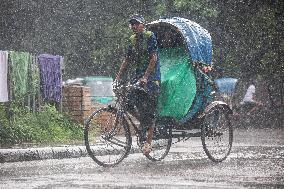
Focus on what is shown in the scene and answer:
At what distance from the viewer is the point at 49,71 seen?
50.1 ft

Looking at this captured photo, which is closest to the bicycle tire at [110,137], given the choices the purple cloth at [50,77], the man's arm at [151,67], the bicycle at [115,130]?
the bicycle at [115,130]

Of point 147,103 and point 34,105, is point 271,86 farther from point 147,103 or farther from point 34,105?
point 147,103

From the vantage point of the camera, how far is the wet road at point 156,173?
6.85 meters

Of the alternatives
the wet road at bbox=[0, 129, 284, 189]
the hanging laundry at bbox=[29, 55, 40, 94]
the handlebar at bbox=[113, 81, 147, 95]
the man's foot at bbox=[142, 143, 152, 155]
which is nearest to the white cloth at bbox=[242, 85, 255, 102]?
the hanging laundry at bbox=[29, 55, 40, 94]

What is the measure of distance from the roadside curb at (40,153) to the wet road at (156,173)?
481mm

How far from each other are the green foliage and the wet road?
9.62 ft

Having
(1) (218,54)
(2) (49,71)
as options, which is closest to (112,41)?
(1) (218,54)

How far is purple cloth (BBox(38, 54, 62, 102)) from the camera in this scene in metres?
15.1

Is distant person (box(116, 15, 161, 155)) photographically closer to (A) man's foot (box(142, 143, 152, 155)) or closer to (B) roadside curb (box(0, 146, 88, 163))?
(A) man's foot (box(142, 143, 152, 155))

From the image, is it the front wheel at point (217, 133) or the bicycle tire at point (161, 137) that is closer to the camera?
the bicycle tire at point (161, 137)

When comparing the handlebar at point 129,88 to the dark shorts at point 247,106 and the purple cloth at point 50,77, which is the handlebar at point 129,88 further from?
the dark shorts at point 247,106

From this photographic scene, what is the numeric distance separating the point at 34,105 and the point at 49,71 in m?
0.93

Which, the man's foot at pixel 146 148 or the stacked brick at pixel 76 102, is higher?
the man's foot at pixel 146 148

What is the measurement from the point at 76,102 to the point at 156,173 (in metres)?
8.20
